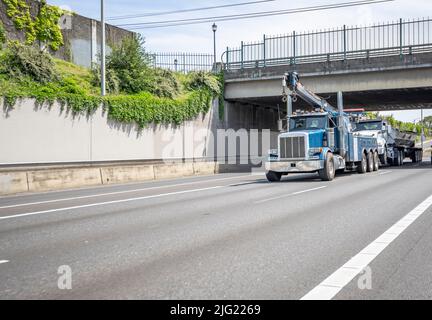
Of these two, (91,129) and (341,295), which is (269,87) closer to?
(91,129)

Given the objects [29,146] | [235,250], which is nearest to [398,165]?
[29,146]

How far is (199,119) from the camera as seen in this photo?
31.6 metres

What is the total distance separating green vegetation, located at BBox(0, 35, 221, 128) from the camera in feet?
71.7

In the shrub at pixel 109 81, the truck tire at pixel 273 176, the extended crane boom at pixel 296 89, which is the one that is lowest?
the truck tire at pixel 273 176

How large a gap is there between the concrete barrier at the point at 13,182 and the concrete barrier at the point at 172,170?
26.1 feet

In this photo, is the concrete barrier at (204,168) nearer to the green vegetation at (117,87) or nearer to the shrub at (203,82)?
the green vegetation at (117,87)

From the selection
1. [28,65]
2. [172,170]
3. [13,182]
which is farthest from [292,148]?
[28,65]

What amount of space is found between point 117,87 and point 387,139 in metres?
17.6

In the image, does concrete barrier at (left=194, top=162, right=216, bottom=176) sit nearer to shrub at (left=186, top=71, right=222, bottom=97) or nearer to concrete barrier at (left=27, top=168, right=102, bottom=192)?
shrub at (left=186, top=71, right=222, bottom=97)

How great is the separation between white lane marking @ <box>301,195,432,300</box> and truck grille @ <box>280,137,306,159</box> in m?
10.7

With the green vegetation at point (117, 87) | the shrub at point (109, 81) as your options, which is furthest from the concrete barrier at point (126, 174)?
the shrub at point (109, 81)

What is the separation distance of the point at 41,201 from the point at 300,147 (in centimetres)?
1043

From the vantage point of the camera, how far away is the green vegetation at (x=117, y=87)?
21.9m

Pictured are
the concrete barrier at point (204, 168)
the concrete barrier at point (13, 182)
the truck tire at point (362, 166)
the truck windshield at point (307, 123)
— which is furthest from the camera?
the concrete barrier at point (204, 168)
